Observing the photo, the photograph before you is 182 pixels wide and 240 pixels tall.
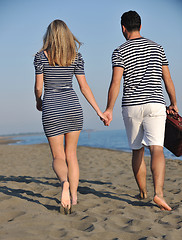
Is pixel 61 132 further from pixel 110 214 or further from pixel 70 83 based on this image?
pixel 110 214

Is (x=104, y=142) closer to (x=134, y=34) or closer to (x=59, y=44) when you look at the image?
(x=134, y=34)

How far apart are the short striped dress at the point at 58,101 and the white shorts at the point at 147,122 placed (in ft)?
1.90

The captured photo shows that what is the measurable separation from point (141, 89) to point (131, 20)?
0.81 m

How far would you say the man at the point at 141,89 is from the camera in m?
2.98

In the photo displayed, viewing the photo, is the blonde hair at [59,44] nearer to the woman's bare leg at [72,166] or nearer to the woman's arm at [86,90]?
the woman's arm at [86,90]

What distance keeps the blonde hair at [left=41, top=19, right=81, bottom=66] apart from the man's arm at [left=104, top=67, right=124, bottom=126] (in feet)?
1.66

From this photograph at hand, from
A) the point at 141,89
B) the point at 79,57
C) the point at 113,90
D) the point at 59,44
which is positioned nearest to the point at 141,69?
the point at 141,89

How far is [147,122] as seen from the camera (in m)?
3.01

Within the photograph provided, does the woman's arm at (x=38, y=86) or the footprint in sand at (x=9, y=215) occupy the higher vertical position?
the woman's arm at (x=38, y=86)

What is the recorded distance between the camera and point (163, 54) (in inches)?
125

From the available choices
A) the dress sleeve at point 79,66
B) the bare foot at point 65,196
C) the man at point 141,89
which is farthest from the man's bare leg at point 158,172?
the dress sleeve at point 79,66

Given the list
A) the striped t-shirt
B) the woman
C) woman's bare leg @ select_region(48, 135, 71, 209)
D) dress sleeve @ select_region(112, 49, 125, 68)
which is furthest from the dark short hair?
woman's bare leg @ select_region(48, 135, 71, 209)

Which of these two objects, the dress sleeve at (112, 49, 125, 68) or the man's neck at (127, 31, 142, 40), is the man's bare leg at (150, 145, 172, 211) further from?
the man's neck at (127, 31, 142, 40)

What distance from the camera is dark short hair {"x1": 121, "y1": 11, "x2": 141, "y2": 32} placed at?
123 inches
